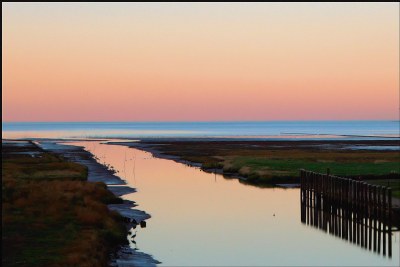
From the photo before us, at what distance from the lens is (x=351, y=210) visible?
146 feet

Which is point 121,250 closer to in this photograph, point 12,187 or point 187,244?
point 187,244

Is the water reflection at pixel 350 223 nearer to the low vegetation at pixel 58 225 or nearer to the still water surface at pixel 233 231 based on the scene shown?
the still water surface at pixel 233 231

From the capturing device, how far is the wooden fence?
127ft

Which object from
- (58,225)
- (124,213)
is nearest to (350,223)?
(124,213)

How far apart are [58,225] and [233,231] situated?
37.2 ft

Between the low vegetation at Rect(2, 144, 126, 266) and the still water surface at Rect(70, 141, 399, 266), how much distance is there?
106 inches

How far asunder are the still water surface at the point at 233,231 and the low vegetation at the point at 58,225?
2.70 m

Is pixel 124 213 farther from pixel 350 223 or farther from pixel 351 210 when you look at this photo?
pixel 351 210

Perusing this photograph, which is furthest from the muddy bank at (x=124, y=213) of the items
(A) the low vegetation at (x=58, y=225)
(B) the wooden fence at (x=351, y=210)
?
(B) the wooden fence at (x=351, y=210)

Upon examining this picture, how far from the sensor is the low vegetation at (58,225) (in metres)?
28.5

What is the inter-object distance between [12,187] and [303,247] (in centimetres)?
2460

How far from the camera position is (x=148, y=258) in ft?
106

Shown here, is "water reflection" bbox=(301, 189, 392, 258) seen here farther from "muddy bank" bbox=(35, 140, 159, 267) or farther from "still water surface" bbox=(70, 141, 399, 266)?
"muddy bank" bbox=(35, 140, 159, 267)

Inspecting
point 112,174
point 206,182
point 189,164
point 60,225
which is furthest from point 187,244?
point 189,164
